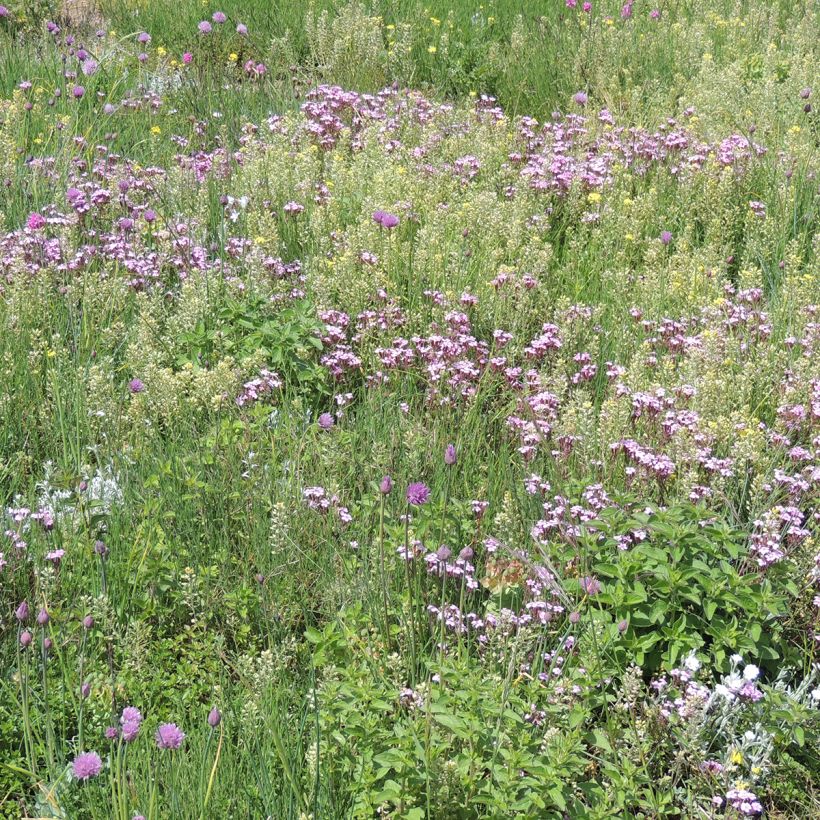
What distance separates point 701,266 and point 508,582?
2459mm

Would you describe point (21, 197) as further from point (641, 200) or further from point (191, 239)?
point (641, 200)

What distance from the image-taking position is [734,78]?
6789mm

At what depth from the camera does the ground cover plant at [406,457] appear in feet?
7.88

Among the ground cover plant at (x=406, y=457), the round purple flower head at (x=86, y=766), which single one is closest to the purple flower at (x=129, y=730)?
the ground cover plant at (x=406, y=457)

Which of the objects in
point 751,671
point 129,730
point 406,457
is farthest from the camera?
point 406,457

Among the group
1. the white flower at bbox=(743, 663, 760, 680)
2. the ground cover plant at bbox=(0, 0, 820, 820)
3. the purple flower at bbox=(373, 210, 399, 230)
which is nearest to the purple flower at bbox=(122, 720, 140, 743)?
the ground cover plant at bbox=(0, 0, 820, 820)

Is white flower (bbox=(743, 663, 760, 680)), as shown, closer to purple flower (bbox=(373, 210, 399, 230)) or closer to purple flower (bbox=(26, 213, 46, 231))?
purple flower (bbox=(373, 210, 399, 230))

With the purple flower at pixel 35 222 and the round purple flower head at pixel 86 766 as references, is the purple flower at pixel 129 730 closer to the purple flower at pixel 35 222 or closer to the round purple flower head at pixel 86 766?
the round purple flower head at pixel 86 766

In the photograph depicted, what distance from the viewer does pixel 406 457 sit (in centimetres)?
347

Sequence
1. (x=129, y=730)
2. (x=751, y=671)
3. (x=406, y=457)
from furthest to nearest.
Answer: (x=406, y=457), (x=751, y=671), (x=129, y=730)

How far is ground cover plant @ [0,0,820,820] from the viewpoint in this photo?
240 cm

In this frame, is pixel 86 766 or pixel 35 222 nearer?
pixel 86 766

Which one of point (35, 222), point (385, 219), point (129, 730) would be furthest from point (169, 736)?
point (35, 222)

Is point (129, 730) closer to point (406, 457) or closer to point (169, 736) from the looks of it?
point (169, 736)
